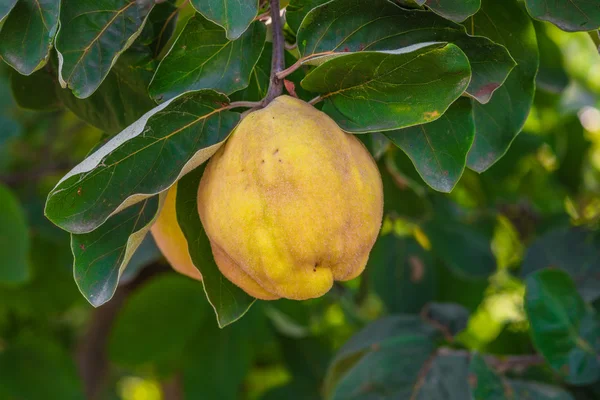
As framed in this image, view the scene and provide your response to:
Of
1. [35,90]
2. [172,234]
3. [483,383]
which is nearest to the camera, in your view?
[172,234]

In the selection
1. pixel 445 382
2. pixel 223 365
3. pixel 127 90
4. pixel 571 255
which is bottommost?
pixel 223 365

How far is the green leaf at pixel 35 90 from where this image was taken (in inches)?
44.0

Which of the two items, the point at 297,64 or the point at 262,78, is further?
the point at 262,78

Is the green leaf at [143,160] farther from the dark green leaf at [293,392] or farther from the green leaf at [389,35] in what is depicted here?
the dark green leaf at [293,392]

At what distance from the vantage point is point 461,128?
0.90 meters

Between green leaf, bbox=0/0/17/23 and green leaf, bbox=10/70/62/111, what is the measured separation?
0.27 meters

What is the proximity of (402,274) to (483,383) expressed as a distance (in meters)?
0.64

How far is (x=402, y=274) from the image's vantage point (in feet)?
6.61

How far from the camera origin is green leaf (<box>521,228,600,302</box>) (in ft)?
5.61

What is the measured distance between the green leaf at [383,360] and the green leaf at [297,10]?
2.49ft

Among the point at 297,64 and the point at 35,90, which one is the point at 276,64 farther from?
the point at 35,90

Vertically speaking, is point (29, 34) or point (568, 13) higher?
point (29, 34)

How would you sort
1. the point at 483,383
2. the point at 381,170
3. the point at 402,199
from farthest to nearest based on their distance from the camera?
the point at 402,199
the point at 381,170
the point at 483,383

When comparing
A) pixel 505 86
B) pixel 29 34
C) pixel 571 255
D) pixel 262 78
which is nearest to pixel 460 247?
pixel 571 255
